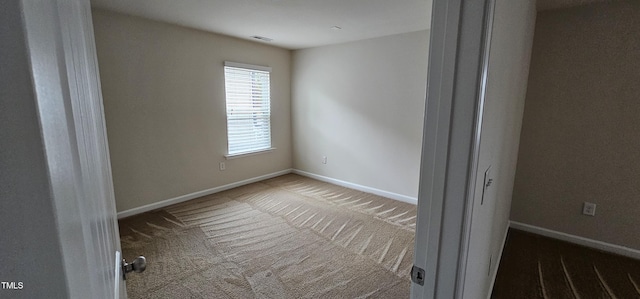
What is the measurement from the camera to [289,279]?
2.16 m

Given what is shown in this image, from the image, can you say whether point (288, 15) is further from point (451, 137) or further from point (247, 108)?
point (451, 137)

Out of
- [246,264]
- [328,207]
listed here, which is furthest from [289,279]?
[328,207]

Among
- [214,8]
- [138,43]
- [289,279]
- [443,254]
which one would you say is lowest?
[289,279]

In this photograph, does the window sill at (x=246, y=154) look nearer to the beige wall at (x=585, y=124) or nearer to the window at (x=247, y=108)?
the window at (x=247, y=108)

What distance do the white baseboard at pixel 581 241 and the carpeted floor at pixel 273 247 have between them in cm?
123

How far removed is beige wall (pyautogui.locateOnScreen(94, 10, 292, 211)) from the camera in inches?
116

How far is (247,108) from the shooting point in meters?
Result: 4.32

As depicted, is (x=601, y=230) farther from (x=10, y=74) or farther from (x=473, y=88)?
(x=10, y=74)

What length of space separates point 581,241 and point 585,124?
46.8 inches

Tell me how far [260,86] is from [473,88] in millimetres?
4133

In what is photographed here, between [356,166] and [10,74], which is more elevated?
[10,74]

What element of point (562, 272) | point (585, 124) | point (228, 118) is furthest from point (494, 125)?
point (228, 118)

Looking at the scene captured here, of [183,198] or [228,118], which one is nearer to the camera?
[183,198]

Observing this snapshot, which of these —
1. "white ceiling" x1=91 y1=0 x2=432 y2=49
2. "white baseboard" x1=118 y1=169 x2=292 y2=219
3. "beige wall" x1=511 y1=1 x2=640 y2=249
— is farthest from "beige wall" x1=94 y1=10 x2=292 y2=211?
"beige wall" x1=511 y1=1 x2=640 y2=249
